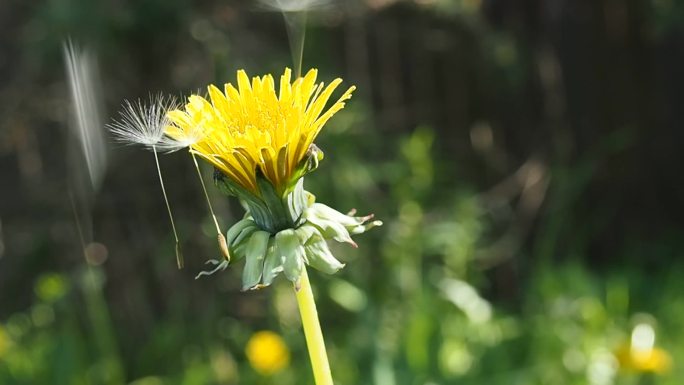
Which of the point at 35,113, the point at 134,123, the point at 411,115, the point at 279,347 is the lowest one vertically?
the point at 279,347

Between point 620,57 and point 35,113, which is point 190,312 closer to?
point 35,113

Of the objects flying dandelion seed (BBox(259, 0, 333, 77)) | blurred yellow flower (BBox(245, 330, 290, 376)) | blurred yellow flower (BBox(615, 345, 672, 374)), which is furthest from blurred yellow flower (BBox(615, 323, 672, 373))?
flying dandelion seed (BBox(259, 0, 333, 77))

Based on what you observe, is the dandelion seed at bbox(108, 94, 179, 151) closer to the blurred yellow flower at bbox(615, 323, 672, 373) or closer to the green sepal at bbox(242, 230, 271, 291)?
the green sepal at bbox(242, 230, 271, 291)

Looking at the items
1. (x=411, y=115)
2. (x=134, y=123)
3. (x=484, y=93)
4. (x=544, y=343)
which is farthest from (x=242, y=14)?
(x=134, y=123)

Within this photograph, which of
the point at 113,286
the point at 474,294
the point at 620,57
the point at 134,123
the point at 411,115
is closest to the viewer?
the point at 134,123

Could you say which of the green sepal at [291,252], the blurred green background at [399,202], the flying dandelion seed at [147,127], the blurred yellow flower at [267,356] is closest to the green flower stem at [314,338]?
the green sepal at [291,252]

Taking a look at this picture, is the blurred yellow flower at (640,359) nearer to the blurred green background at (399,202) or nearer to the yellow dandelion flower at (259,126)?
the blurred green background at (399,202)
